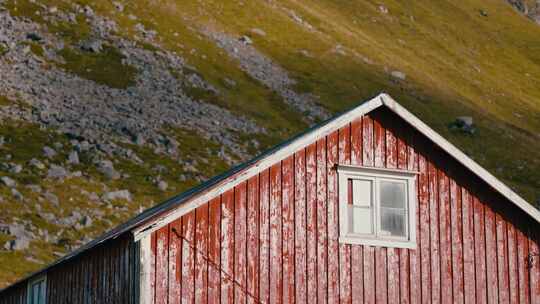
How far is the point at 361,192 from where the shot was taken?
28344mm

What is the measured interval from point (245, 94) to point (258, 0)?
116 feet

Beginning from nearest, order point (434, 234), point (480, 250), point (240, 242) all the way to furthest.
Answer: point (240, 242) → point (434, 234) → point (480, 250)

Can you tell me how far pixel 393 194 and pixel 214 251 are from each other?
5.01 meters

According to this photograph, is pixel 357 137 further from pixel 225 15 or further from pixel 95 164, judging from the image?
pixel 225 15

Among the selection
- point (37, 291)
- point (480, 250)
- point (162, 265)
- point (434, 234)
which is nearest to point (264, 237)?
point (162, 265)

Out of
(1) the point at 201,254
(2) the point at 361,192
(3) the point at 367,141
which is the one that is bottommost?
(1) the point at 201,254

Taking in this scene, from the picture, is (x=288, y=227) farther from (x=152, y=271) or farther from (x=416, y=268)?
(x=152, y=271)

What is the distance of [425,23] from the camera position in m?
188

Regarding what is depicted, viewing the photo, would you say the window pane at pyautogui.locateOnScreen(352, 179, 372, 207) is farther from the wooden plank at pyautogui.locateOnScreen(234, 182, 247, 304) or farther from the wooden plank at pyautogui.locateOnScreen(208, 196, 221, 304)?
the wooden plank at pyautogui.locateOnScreen(208, 196, 221, 304)

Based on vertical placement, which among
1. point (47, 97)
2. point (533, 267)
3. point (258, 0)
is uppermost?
point (258, 0)

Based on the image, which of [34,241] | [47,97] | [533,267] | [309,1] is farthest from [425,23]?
[533,267]

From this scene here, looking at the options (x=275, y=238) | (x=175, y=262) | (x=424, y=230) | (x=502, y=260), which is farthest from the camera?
(x=502, y=260)

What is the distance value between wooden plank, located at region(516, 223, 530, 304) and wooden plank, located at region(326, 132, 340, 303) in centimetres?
516

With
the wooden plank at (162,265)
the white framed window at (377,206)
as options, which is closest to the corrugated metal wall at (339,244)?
the wooden plank at (162,265)
